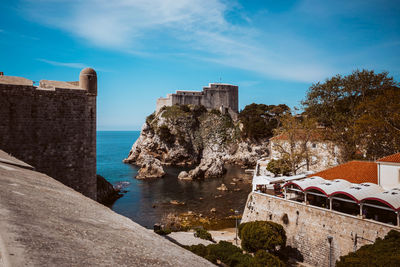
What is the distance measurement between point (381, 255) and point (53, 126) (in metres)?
15.9

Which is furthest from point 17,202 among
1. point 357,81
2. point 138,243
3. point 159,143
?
point 159,143

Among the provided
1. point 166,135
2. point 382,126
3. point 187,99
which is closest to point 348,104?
point 382,126

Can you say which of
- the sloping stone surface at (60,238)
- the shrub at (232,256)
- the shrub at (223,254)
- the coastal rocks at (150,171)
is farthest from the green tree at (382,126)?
the coastal rocks at (150,171)

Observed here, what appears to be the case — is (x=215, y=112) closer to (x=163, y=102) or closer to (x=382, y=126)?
(x=163, y=102)

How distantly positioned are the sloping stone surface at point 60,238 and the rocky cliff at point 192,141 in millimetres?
66123

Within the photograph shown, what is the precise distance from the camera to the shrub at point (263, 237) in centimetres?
1688

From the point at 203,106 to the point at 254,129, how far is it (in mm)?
23897

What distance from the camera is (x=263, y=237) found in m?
17.0

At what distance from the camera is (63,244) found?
2.38 metres

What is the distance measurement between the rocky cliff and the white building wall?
51497 millimetres

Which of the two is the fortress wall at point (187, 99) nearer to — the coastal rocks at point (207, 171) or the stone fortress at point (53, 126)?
the coastal rocks at point (207, 171)

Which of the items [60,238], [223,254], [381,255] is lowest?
[223,254]

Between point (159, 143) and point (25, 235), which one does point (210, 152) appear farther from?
point (25, 235)

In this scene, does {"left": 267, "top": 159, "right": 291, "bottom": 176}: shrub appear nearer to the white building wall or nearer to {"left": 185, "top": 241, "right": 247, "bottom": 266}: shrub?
the white building wall
